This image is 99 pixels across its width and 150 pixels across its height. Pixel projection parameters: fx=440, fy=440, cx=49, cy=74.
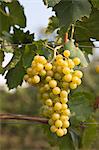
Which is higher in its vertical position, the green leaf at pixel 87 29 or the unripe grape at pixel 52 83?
the green leaf at pixel 87 29

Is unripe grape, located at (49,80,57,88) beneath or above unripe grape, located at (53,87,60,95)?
above

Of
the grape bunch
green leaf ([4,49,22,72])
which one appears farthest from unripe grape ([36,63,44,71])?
green leaf ([4,49,22,72])

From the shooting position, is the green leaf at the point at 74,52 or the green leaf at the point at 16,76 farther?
the green leaf at the point at 16,76

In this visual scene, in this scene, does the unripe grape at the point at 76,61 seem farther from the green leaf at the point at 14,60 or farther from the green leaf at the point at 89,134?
the green leaf at the point at 89,134

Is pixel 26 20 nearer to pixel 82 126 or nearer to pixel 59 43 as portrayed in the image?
pixel 59 43

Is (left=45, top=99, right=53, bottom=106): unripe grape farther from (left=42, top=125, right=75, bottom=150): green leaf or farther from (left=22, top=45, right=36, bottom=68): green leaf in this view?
(left=42, top=125, right=75, bottom=150): green leaf

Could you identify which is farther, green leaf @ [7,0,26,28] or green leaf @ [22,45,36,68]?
green leaf @ [7,0,26,28]

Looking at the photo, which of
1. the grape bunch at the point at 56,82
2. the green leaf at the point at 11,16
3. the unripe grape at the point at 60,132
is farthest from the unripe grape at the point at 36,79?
the green leaf at the point at 11,16
